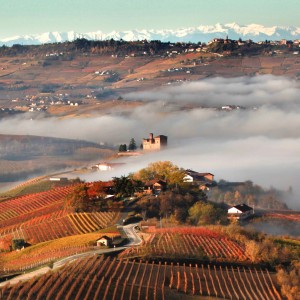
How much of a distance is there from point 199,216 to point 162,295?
1965 cm

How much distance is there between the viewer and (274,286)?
34.2 m

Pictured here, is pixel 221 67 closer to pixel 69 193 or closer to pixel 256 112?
pixel 256 112

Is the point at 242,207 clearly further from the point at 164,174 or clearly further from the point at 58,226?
the point at 58,226

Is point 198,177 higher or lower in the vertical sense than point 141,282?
lower

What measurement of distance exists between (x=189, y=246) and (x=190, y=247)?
163mm

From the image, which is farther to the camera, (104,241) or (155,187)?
(155,187)

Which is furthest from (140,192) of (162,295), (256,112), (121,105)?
(256,112)

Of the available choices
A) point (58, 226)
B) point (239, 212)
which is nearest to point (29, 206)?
point (58, 226)

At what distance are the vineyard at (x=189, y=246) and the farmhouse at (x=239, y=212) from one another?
929 centimetres

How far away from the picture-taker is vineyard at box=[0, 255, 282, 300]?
29.2 m

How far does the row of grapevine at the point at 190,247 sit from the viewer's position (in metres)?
38.0

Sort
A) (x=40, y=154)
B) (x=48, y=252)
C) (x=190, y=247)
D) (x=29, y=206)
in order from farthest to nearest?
(x=40, y=154), (x=29, y=206), (x=190, y=247), (x=48, y=252)

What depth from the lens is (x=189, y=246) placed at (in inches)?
1571

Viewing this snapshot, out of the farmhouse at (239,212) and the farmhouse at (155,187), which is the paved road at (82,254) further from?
the farmhouse at (239,212)
